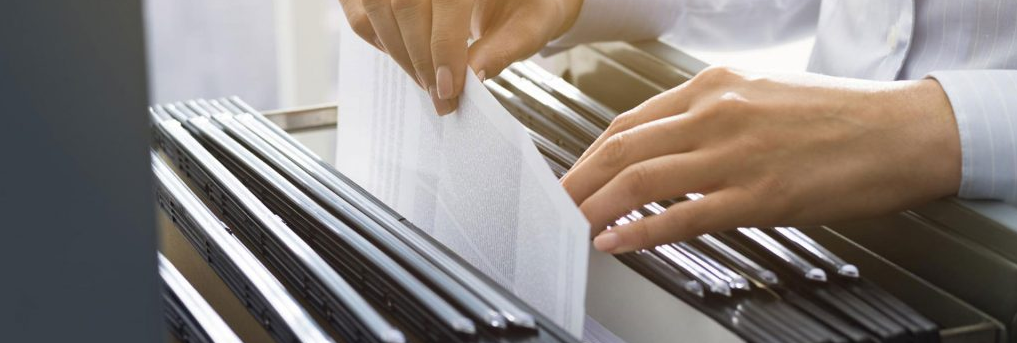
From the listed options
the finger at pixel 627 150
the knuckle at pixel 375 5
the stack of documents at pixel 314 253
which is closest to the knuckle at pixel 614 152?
the finger at pixel 627 150

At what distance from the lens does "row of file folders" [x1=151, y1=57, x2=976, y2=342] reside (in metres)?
0.46

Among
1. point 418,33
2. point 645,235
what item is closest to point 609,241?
point 645,235

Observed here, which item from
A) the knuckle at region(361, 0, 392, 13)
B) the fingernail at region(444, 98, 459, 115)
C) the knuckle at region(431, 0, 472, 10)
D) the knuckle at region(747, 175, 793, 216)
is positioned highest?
the knuckle at region(431, 0, 472, 10)

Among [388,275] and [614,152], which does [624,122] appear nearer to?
[614,152]

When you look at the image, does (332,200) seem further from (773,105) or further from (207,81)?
(207,81)

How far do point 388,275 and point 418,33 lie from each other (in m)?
0.25

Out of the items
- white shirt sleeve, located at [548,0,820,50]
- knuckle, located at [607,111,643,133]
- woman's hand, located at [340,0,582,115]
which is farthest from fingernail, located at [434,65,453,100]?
white shirt sleeve, located at [548,0,820,50]

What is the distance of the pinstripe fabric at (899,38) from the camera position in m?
0.61

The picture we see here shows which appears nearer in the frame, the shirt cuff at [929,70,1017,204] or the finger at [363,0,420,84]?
the shirt cuff at [929,70,1017,204]

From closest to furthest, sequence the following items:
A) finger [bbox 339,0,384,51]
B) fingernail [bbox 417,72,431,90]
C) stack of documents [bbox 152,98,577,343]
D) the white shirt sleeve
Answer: stack of documents [bbox 152,98,577,343] < fingernail [bbox 417,72,431,90] < finger [bbox 339,0,384,51] < the white shirt sleeve

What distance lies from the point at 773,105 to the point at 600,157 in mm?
105

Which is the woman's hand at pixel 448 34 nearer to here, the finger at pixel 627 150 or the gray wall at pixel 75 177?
the finger at pixel 627 150

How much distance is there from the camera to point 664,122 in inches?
23.6

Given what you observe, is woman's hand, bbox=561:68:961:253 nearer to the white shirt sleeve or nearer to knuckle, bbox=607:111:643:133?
knuckle, bbox=607:111:643:133
